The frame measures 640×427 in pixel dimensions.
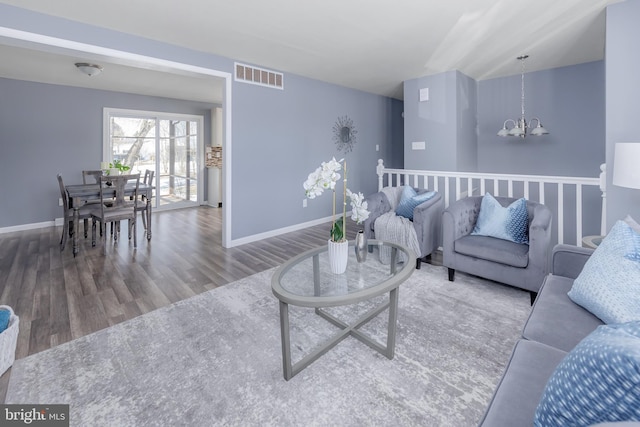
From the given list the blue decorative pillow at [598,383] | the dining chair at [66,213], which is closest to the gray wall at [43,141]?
the dining chair at [66,213]

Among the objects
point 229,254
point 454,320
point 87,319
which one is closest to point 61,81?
point 229,254

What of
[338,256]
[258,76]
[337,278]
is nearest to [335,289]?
[337,278]

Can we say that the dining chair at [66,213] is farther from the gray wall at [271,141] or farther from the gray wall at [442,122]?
the gray wall at [442,122]

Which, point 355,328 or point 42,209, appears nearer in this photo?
point 355,328

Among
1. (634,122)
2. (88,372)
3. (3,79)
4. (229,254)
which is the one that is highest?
(3,79)

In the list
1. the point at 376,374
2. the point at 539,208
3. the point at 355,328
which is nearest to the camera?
the point at 376,374

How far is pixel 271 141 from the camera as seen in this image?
4629mm

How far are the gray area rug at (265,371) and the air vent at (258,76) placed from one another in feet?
10.2

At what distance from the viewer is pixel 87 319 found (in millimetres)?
2314

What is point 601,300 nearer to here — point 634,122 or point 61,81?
point 634,122

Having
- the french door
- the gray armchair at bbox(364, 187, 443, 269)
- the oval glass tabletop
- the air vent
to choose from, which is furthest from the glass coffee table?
the french door

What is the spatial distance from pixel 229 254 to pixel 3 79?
4.74m

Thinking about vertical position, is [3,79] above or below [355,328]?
above

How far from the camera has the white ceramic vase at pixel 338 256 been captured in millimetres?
1983
